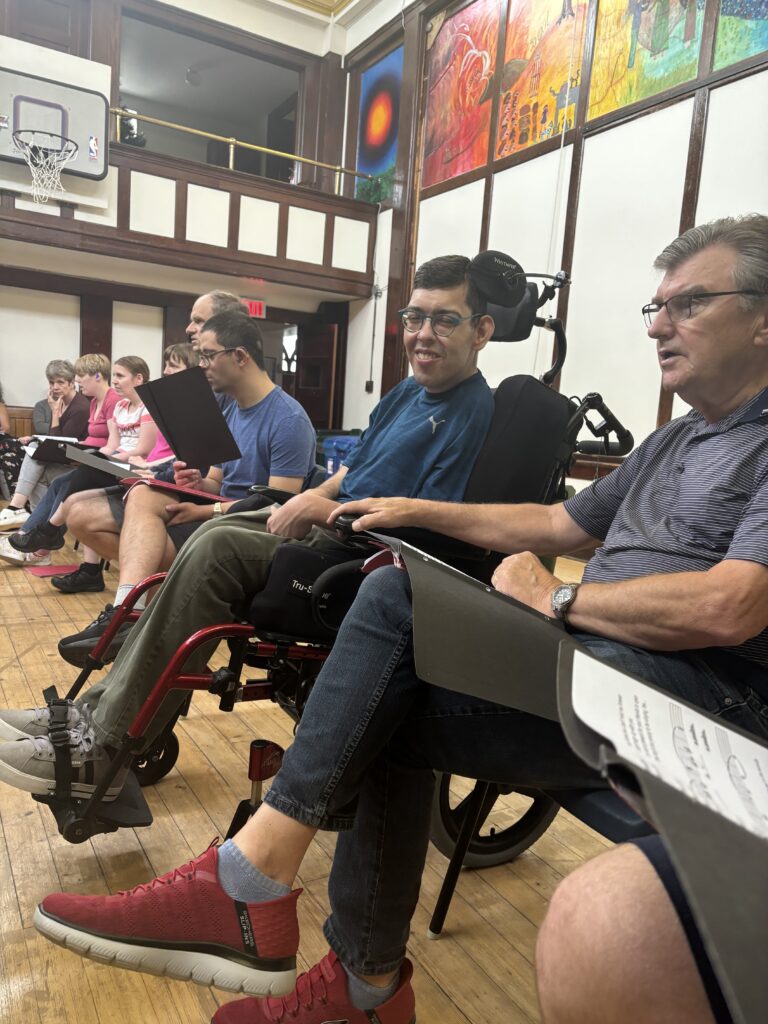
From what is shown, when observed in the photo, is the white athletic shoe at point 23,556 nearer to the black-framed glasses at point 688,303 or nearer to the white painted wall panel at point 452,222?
the black-framed glasses at point 688,303

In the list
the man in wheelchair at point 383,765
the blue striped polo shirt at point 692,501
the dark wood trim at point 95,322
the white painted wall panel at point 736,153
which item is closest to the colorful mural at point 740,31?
the white painted wall panel at point 736,153

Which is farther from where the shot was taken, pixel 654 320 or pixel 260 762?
pixel 260 762

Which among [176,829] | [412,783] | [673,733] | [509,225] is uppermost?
[509,225]

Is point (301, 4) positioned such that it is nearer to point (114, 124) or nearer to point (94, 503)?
point (114, 124)

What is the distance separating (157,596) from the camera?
1.43 metres

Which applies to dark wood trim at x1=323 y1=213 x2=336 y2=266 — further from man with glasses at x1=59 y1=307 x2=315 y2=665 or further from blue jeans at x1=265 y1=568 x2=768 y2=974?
blue jeans at x1=265 y1=568 x2=768 y2=974

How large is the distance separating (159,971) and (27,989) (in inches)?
12.8

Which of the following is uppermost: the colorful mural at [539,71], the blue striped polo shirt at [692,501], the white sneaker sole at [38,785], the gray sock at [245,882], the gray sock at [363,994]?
the colorful mural at [539,71]

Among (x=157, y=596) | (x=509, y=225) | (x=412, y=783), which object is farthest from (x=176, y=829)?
(x=509, y=225)

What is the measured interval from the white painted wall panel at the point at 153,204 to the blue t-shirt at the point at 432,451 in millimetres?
6072

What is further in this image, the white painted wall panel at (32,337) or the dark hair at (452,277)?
the white painted wall panel at (32,337)

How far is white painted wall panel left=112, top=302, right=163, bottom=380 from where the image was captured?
7680 mm

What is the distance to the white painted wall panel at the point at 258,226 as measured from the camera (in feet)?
23.8

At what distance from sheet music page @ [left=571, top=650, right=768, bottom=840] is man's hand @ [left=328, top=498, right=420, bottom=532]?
2.44 feet
